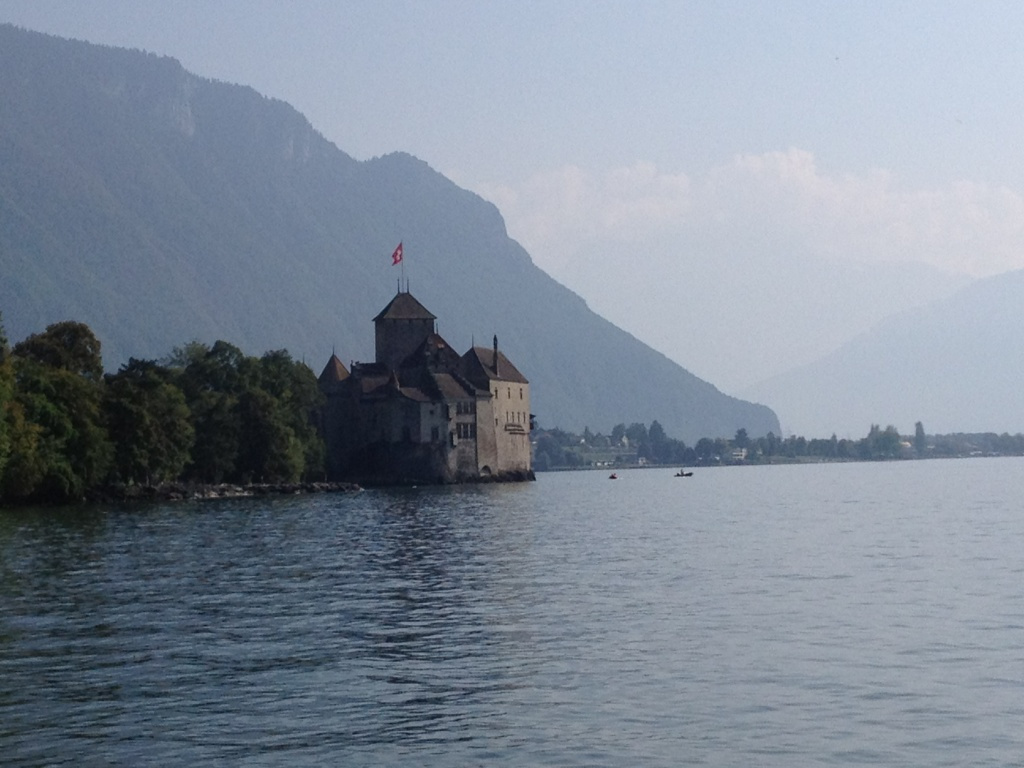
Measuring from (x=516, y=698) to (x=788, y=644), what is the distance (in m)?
7.64

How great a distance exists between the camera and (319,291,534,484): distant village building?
155m

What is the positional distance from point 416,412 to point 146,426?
53291mm

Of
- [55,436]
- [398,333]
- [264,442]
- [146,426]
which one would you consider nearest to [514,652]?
[55,436]

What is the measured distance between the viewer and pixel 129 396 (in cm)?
10375

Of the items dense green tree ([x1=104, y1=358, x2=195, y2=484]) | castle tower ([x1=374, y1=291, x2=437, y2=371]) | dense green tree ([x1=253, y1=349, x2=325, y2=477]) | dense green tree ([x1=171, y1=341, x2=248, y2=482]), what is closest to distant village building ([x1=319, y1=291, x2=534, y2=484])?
castle tower ([x1=374, y1=291, x2=437, y2=371])

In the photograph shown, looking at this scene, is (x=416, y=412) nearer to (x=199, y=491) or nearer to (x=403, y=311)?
(x=403, y=311)

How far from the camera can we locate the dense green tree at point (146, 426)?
103 meters

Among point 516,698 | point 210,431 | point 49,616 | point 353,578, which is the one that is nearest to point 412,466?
point 210,431

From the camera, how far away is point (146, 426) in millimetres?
103625

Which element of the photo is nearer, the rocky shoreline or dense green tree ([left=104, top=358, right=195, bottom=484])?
dense green tree ([left=104, top=358, right=195, bottom=484])

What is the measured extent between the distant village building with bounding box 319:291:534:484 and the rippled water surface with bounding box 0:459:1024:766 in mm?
91420

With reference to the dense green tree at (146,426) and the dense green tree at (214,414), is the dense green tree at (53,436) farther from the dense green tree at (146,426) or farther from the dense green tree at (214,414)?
the dense green tree at (214,414)

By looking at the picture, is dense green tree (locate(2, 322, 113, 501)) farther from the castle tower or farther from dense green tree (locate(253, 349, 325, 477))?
the castle tower

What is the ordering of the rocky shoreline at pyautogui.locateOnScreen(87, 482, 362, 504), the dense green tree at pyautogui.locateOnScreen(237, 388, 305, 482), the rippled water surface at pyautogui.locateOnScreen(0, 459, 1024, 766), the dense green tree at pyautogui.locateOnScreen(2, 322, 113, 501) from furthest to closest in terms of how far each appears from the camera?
the dense green tree at pyautogui.locateOnScreen(237, 388, 305, 482)
the rocky shoreline at pyautogui.locateOnScreen(87, 482, 362, 504)
the dense green tree at pyautogui.locateOnScreen(2, 322, 113, 501)
the rippled water surface at pyautogui.locateOnScreen(0, 459, 1024, 766)
